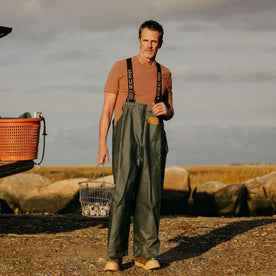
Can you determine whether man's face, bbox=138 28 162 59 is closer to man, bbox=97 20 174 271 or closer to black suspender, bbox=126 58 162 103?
man, bbox=97 20 174 271

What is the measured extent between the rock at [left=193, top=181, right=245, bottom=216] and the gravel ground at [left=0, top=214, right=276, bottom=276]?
4.70m

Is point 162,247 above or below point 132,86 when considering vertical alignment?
below

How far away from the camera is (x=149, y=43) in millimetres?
6551

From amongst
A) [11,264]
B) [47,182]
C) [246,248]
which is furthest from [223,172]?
[11,264]

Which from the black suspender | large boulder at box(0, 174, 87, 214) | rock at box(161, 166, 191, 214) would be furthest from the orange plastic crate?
rock at box(161, 166, 191, 214)

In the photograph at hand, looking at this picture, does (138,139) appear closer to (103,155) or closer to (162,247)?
(103,155)

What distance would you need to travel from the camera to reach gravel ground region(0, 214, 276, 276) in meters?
7.24

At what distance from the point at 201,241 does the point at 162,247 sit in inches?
33.9

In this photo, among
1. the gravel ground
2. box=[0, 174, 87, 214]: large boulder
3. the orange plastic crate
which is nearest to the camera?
the gravel ground

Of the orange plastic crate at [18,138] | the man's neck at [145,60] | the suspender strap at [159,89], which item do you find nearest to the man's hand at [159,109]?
the suspender strap at [159,89]

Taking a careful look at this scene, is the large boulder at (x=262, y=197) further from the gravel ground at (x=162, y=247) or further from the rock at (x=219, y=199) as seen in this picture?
the gravel ground at (x=162, y=247)

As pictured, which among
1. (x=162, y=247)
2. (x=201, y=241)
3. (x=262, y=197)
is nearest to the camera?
(x=162, y=247)

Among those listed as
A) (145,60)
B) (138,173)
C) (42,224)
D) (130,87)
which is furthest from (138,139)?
(42,224)

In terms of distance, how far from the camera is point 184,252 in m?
8.46
